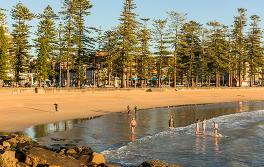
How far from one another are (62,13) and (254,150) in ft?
154

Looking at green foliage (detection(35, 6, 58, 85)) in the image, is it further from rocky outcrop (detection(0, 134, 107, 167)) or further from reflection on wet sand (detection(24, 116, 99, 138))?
rocky outcrop (detection(0, 134, 107, 167))

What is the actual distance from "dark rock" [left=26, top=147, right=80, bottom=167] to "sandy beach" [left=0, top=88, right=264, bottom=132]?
13457mm

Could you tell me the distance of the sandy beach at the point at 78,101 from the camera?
111 feet

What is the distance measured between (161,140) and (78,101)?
2470 centimetres

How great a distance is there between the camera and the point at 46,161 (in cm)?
1322

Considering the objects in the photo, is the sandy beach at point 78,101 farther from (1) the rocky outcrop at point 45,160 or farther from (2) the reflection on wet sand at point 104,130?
(1) the rocky outcrop at point 45,160

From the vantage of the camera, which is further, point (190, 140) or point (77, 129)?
point (77, 129)

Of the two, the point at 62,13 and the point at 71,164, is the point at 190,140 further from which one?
the point at 62,13

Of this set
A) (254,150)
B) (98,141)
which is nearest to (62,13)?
(98,141)

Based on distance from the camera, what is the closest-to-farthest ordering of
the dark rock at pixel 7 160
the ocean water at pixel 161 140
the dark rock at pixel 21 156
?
the dark rock at pixel 7 160 < the dark rock at pixel 21 156 < the ocean water at pixel 161 140

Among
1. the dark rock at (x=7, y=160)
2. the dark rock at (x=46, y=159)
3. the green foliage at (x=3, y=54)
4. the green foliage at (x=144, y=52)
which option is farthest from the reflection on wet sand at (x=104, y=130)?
the green foliage at (x=144, y=52)

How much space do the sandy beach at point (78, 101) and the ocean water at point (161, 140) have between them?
305 centimetres

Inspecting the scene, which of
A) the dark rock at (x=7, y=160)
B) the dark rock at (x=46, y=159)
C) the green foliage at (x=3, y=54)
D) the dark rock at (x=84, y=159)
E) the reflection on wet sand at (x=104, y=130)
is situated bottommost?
the reflection on wet sand at (x=104, y=130)

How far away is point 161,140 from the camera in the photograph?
24094 millimetres
